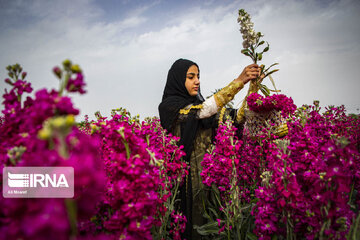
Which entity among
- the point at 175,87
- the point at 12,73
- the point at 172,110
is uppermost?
the point at 175,87

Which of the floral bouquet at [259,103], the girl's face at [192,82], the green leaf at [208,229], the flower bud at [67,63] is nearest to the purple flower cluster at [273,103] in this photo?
the floral bouquet at [259,103]

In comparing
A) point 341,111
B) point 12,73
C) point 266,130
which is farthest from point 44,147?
point 341,111

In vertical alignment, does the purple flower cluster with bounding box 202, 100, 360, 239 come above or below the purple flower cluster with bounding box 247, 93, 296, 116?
below

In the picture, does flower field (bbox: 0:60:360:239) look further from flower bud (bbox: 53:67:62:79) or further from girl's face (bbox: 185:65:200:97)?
girl's face (bbox: 185:65:200:97)

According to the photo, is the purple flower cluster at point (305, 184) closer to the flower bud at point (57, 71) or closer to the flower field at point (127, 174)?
the flower field at point (127, 174)

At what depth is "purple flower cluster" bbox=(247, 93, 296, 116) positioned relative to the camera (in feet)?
6.01

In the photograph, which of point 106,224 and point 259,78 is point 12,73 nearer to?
point 106,224

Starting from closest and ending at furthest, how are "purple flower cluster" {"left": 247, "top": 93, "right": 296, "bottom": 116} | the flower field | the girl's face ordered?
the flower field, "purple flower cluster" {"left": 247, "top": 93, "right": 296, "bottom": 116}, the girl's face

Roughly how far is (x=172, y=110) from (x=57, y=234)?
2.22m

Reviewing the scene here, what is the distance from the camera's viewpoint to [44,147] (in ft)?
2.02

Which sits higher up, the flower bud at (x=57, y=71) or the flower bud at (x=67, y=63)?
the flower bud at (x=67, y=63)

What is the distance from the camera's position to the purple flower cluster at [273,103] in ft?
6.01

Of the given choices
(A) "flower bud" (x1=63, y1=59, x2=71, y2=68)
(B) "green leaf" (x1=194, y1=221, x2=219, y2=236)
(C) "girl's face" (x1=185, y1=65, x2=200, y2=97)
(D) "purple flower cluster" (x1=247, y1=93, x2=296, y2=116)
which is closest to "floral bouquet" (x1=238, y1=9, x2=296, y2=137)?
(D) "purple flower cluster" (x1=247, y1=93, x2=296, y2=116)

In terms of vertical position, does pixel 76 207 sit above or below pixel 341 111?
below
